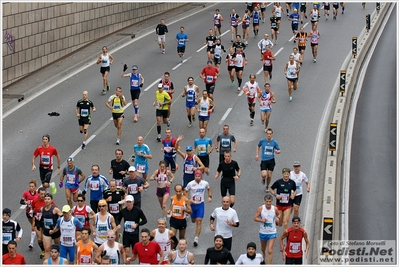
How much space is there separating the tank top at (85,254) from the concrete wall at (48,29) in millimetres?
15906

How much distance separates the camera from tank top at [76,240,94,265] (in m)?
14.2

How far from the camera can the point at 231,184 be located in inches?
709

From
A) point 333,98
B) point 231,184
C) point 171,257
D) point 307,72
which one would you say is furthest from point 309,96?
point 171,257

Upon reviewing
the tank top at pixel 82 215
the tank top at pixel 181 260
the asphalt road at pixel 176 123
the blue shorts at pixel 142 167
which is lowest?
the asphalt road at pixel 176 123

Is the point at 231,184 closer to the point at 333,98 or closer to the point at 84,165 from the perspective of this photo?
the point at 84,165

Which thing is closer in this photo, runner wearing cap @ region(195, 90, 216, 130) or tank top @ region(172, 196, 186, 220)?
tank top @ region(172, 196, 186, 220)

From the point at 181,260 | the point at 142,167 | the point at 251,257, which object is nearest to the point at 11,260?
the point at 181,260

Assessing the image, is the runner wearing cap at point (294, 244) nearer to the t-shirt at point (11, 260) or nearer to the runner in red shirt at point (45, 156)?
the t-shirt at point (11, 260)

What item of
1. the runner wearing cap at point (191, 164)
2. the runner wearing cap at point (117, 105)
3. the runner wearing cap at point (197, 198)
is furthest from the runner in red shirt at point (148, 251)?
the runner wearing cap at point (117, 105)

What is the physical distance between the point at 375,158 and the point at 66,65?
1369 cm

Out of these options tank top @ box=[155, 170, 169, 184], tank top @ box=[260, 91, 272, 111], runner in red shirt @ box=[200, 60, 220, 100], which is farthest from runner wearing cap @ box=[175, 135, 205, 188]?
runner in red shirt @ box=[200, 60, 220, 100]

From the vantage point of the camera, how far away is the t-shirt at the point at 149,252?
14.1 meters

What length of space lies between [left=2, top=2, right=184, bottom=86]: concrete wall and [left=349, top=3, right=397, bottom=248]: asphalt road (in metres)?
11.8

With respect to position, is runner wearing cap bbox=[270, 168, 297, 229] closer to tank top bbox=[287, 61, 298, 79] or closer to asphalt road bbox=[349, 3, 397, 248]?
asphalt road bbox=[349, 3, 397, 248]
